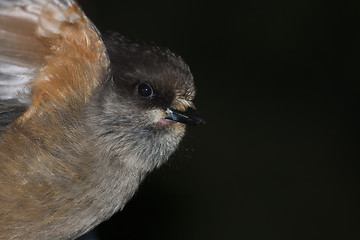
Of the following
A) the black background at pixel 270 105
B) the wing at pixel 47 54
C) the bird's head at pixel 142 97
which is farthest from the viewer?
the black background at pixel 270 105

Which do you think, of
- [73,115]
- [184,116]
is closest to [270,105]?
[184,116]

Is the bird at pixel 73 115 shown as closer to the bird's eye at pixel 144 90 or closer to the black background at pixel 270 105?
the bird's eye at pixel 144 90

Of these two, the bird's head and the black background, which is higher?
the bird's head

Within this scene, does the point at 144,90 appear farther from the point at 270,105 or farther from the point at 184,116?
the point at 270,105

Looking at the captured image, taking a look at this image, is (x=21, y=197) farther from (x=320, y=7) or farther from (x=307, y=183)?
(x=320, y=7)

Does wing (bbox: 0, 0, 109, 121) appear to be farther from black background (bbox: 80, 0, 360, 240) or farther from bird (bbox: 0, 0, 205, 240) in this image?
black background (bbox: 80, 0, 360, 240)

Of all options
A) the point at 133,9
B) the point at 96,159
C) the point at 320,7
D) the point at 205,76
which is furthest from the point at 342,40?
the point at 96,159

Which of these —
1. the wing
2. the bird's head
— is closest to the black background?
the bird's head

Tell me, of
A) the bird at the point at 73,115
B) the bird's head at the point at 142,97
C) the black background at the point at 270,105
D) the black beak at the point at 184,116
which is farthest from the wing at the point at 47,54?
the black background at the point at 270,105
